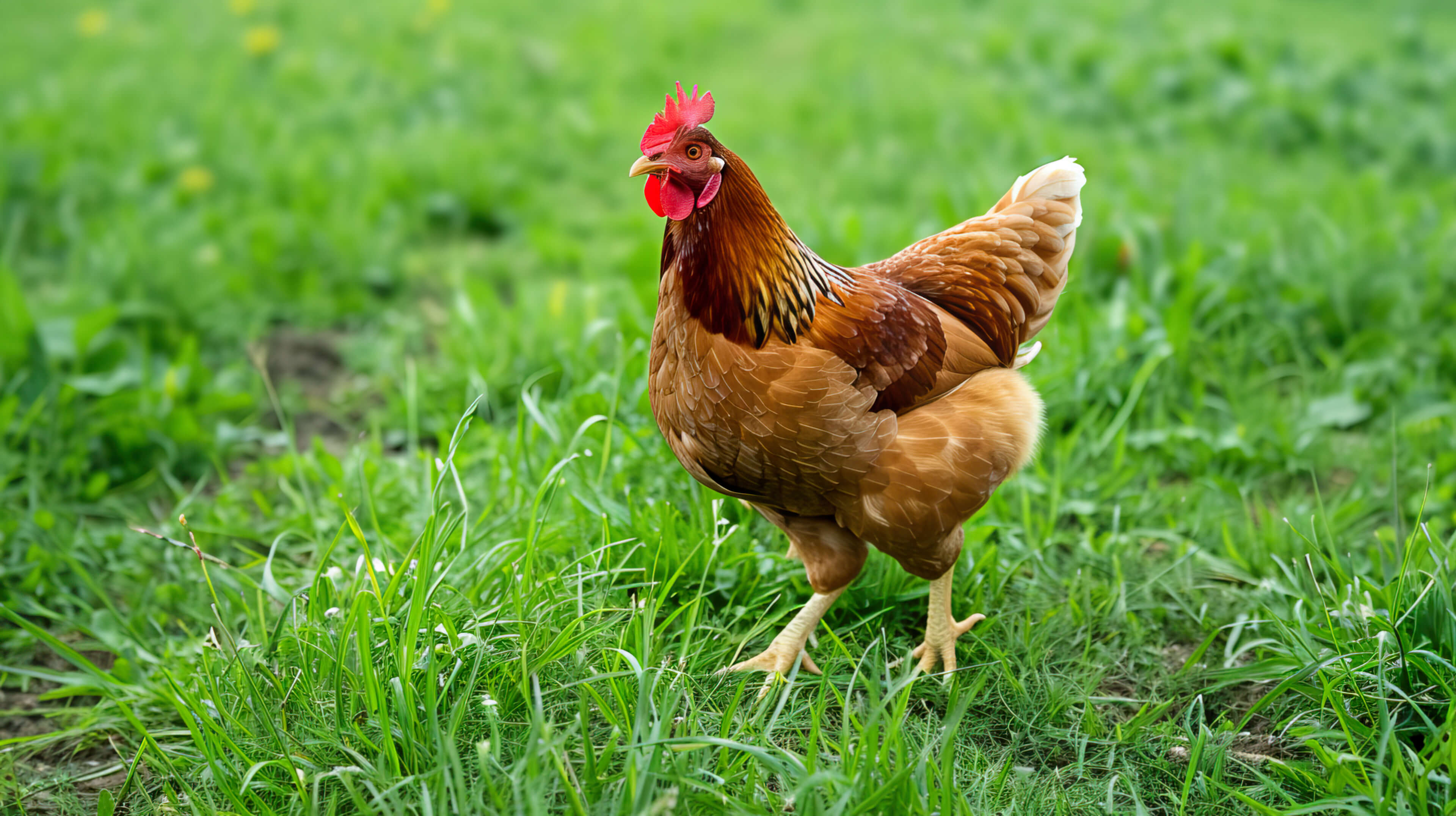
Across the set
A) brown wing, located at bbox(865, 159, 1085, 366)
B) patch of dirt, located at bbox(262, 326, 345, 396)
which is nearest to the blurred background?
patch of dirt, located at bbox(262, 326, 345, 396)

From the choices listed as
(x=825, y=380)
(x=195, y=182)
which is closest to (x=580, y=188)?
(x=195, y=182)

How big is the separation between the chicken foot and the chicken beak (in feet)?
3.82

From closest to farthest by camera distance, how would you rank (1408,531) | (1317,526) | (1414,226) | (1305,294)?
1. (1317,526)
2. (1408,531)
3. (1305,294)
4. (1414,226)

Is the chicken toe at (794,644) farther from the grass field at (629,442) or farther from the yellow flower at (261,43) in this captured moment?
the yellow flower at (261,43)

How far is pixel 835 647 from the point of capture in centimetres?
258

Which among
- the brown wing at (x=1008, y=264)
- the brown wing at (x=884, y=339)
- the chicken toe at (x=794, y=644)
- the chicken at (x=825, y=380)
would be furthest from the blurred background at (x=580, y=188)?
the chicken toe at (x=794, y=644)

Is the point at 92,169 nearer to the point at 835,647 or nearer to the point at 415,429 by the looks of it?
the point at 415,429

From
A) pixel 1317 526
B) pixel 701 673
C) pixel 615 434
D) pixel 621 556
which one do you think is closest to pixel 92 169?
pixel 615 434

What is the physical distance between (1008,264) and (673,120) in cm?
102

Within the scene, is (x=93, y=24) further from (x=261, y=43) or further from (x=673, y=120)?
(x=673, y=120)

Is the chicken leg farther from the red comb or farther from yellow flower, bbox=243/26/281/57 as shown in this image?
yellow flower, bbox=243/26/281/57

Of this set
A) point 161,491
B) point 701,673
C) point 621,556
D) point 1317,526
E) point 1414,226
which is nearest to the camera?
point 701,673

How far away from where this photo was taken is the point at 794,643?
8.51ft

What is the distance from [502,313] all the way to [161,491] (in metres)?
1.49
